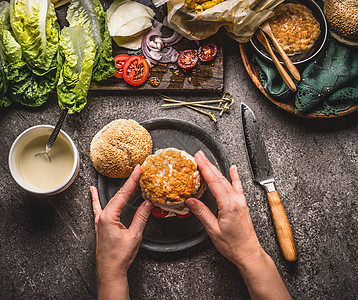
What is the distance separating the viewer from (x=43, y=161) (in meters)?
2.20

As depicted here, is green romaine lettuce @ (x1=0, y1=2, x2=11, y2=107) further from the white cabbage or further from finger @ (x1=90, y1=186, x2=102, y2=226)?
finger @ (x1=90, y1=186, x2=102, y2=226)

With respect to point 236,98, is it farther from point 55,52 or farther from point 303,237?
point 55,52

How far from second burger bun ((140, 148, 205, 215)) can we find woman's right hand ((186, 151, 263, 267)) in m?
0.07

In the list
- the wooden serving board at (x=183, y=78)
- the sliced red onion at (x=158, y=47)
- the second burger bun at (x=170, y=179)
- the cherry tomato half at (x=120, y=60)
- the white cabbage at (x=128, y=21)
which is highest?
the white cabbage at (x=128, y=21)

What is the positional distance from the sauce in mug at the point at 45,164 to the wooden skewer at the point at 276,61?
1.51 m

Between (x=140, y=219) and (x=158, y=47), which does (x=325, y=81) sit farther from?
(x=140, y=219)

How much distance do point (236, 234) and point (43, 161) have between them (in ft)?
4.40

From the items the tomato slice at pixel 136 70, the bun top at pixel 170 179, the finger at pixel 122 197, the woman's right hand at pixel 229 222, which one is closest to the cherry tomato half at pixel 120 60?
the tomato slice at pixel 136 70

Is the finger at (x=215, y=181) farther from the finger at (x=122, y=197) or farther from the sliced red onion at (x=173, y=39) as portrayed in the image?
the sliced red onion at (x=173, y=39)

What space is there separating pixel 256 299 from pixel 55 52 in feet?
6.90

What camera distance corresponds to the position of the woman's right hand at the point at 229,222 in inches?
76.6

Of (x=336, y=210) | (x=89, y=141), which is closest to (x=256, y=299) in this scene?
(x=336, y=210)

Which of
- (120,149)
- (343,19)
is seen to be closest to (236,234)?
(120,149)

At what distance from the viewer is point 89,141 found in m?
2.43
